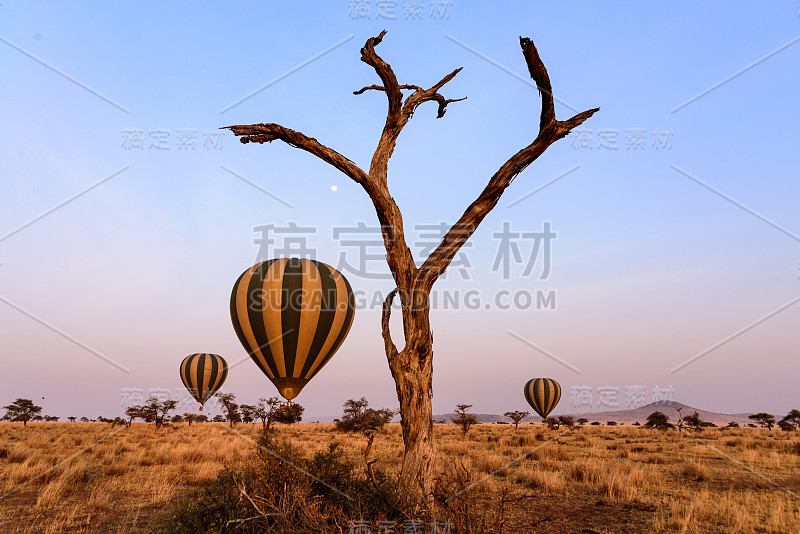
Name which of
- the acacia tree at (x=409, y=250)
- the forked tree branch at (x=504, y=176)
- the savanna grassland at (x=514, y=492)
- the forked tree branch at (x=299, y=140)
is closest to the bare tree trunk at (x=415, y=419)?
the acacia tree at (x=409, y=250)

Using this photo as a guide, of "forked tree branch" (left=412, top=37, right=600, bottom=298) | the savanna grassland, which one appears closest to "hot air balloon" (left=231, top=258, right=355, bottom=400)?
the savanna grassland

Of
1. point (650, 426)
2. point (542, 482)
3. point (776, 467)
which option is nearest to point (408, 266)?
point (542, 482)

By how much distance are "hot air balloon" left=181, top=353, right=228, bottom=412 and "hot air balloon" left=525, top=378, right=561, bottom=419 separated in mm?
28557

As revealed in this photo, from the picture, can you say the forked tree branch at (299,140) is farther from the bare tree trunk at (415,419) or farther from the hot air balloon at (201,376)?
the hot air balloon at (201,376)

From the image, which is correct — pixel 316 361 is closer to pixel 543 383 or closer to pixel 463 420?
pixel 463 420

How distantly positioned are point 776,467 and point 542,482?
33.0 feet

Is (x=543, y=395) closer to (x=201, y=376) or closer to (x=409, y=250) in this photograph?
(x=201, y=376)

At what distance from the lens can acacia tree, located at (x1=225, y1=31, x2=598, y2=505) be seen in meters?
5.67

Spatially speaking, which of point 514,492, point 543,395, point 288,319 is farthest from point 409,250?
point 543,395

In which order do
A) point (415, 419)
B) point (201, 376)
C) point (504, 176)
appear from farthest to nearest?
point (201, 376)
point (504, 176)
point (415, 419)

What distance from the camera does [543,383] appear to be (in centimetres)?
4475

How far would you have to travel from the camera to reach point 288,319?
1302 cm

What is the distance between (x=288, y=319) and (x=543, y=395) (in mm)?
36875

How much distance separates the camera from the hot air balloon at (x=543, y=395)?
4369cm
